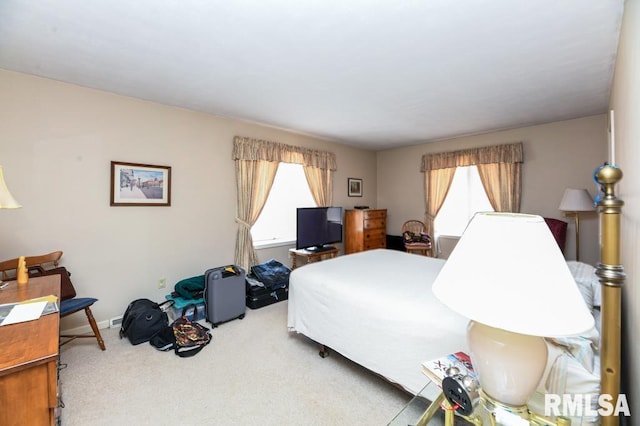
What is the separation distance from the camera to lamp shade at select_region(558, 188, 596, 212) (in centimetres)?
340

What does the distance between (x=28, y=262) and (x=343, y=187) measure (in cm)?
440

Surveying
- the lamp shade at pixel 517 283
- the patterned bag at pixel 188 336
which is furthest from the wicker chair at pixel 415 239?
the lamp shade at pixel 517 283

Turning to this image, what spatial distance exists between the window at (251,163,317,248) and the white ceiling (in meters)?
1.38

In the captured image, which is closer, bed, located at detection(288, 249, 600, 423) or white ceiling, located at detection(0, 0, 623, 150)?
bed, located at detection(288, 249, 600, 423)

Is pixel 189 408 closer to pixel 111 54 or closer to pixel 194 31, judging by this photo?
pixel 194 31

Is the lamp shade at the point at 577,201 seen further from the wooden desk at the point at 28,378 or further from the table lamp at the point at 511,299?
the wooden desk at the point at 28,378

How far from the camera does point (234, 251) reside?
389cm

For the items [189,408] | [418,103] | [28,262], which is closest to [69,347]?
[28,262]

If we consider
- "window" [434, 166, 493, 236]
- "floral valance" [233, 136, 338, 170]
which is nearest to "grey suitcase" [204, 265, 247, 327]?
"floral valance" [233, 136, 338, 170]

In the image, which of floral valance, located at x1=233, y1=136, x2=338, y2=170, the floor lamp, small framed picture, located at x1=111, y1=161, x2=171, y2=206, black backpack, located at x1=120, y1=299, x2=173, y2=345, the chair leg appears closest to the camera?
the chair leg

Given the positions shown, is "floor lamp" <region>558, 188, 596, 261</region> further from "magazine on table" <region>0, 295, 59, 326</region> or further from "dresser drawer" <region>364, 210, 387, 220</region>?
"magazine on table" <region>0, 295, 59, 326</region>

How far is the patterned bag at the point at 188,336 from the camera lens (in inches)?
98.6

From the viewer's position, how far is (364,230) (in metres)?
5.04
